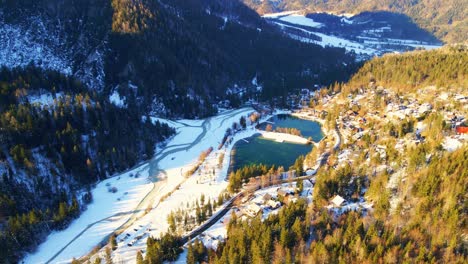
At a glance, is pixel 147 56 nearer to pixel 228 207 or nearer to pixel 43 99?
pixel 43 99

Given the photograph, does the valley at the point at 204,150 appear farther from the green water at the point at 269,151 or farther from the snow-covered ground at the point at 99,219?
the green water at the point at 269,151

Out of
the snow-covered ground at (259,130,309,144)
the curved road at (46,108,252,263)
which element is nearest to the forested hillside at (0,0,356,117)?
the curved road at (46,108,252,263)

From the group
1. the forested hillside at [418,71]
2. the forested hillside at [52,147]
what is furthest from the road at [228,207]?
the forested hillside at [418,71]

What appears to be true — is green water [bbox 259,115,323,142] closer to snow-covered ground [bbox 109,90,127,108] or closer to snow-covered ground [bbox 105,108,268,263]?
snow-covered ground [bbox 105,108,268,263]

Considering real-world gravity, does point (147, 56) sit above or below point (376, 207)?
above

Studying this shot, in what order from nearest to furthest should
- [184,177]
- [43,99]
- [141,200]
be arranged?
1. [141,200]
2. [184,177]
3. [43,99]

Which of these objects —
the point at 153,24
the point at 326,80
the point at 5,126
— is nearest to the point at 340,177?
the point at 5,126

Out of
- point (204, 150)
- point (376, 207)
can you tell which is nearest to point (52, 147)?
point (204, 150)
